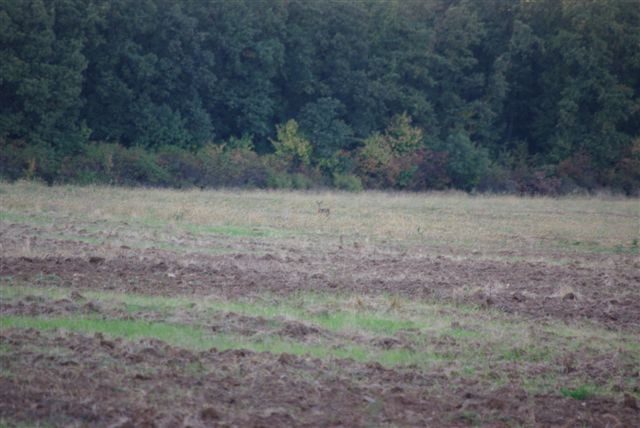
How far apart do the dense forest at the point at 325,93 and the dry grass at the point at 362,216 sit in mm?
11248

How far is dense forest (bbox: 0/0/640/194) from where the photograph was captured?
149 ft

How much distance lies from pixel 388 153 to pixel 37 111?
23.2m

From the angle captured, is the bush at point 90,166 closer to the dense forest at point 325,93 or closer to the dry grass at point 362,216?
the dense forest at point 325,93

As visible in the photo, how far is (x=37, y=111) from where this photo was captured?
44.9 metres

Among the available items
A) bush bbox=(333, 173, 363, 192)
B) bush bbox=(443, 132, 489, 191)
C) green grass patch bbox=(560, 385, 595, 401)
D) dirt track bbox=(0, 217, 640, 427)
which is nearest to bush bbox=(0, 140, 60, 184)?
bush bbox=(333, 173, 363, 192)

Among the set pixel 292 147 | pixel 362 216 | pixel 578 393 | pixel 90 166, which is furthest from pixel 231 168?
pixel 578 393

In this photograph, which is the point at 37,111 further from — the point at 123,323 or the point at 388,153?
the point at 123,323

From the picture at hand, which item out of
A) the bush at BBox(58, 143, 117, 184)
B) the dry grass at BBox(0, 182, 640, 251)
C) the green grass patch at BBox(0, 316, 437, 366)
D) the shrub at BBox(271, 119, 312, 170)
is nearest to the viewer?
the green grass patch at BBox(0, 316, 437, 366)

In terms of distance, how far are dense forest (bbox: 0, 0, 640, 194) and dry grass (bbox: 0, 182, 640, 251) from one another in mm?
11248

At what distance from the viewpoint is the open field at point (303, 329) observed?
8070mm

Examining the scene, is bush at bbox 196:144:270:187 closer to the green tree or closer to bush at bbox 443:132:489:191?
the green tree

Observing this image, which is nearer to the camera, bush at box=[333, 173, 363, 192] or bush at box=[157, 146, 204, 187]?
bush at box=[157, 146, 204, 187]

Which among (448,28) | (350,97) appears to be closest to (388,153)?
(350,97)

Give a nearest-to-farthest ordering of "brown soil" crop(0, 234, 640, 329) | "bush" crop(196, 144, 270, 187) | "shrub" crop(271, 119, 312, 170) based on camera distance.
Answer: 1. "brown soil" crop(0, 234, 640, 329)
2. "bush" crop(196, 144, 270, 187)
3. "shrub" crop(271, 119, 312, 170)
